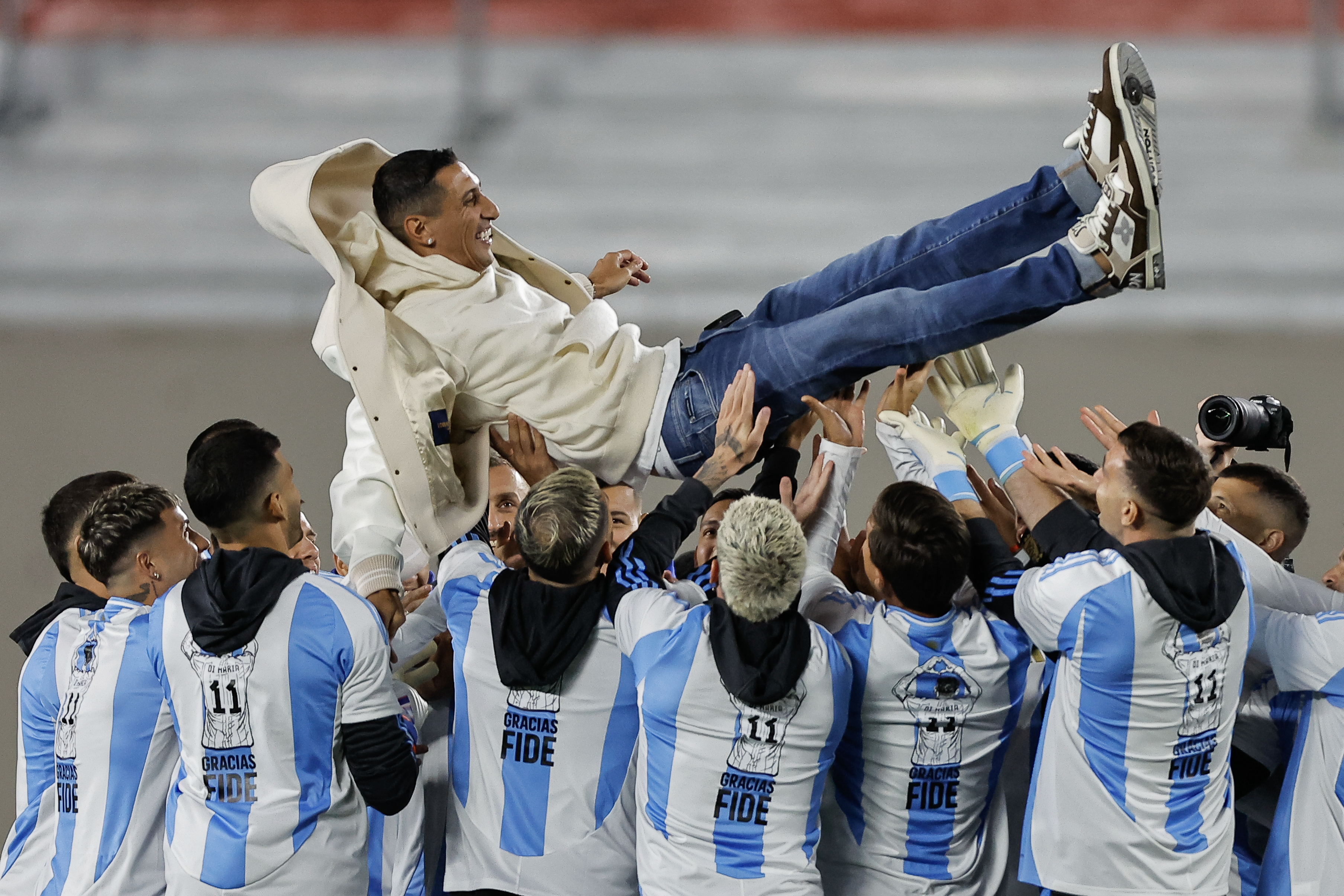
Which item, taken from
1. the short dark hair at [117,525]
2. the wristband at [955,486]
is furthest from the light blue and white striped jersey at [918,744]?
the short dark hair at [117,525]

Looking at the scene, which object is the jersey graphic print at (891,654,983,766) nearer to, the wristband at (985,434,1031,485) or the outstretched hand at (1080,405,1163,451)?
the wristband at (985,434,1031,485)

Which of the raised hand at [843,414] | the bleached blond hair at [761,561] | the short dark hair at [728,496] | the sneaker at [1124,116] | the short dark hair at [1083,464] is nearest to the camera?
the bleached blond hair at [761,561]

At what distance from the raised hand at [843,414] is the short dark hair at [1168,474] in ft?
1.80

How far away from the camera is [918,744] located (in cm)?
225

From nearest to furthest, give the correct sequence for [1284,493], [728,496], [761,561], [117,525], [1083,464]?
1. [761,561]
2. [117,525]
3. [1284,493]
4. [1083,464]
5. [728,496]

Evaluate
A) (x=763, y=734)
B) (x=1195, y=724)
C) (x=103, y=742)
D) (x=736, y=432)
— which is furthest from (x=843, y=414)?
(x=103, y=742)

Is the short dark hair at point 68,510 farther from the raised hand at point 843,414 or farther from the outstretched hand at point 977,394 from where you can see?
the outstretched hand at point 977,394

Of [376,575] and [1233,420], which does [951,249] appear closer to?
A: [1233,420]

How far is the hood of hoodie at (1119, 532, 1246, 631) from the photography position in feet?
6.91

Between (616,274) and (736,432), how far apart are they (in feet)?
2.44

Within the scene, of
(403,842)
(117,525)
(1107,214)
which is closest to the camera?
(1107,214)

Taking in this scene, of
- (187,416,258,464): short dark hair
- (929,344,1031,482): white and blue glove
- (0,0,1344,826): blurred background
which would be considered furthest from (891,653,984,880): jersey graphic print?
(0,0,1344,826): blurred background

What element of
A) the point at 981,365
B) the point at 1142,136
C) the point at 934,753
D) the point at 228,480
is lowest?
the point at 934,753

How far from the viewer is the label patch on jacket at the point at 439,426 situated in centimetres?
254
